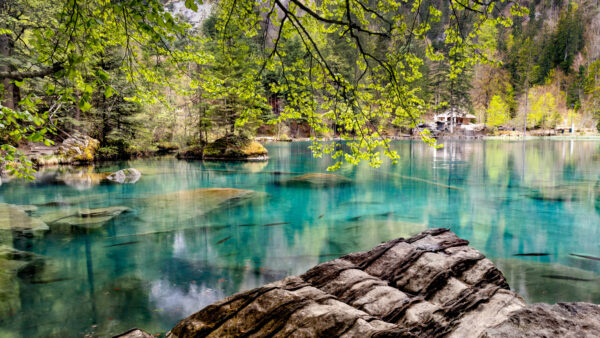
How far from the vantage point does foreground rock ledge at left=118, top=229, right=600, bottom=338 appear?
9.23 ft

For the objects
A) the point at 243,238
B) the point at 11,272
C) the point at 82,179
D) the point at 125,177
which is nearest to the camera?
the point at 11,272

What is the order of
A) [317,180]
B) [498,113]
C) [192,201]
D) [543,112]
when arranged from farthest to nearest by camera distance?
1. [498,113]
2. [543,112]
3. [317,180]
4. [192,201]

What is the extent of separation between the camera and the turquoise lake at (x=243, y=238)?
5.23 metres

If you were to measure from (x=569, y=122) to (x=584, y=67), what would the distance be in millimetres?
16123

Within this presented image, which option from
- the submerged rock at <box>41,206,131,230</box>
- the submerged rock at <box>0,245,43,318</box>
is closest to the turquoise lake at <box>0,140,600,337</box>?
the submerged rock at <box>0,245,43,318</box>

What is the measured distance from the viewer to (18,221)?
970cm

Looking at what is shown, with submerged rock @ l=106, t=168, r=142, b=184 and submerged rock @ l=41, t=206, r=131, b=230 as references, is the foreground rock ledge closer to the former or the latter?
submerged rock @ l=41, t=206, r=131, b=230

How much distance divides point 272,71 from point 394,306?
5201 millimetres

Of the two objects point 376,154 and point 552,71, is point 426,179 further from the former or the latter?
point 552,71

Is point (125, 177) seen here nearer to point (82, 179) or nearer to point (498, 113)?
point (82, 179)

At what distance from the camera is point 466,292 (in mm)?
3814

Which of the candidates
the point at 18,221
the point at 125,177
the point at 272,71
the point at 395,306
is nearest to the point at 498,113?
the point at 125,177

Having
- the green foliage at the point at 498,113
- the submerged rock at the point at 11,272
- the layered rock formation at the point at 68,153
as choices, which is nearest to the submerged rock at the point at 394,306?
the submerged rock at the point at 11,272

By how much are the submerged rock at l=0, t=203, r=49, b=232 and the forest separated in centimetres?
216
